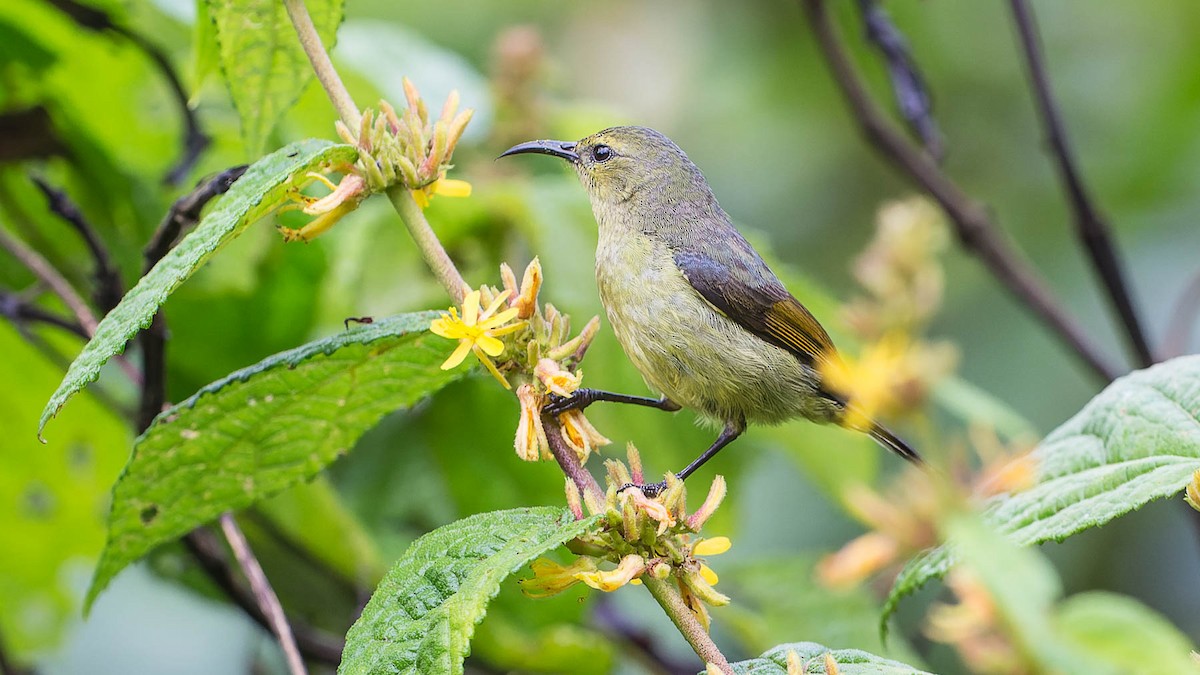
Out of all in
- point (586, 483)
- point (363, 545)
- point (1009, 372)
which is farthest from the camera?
point (1009, 372)

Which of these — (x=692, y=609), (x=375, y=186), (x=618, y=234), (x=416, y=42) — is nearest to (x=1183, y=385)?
(x=692, y=609)

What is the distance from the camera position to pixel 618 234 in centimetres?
358

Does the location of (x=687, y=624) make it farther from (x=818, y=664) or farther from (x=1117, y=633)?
(x=1117, y=633)

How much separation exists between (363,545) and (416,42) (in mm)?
1747

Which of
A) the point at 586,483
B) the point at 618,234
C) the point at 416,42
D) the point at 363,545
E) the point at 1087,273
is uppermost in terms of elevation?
the point at 1087,273

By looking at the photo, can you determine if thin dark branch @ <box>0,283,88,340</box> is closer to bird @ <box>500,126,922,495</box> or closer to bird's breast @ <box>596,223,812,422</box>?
bird @ <box>500,126,922,495</box>

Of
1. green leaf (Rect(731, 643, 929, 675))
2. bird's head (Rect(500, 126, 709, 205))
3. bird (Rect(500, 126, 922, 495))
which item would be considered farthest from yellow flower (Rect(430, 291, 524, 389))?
bird's head (Rect(500, 126, 709, 205))

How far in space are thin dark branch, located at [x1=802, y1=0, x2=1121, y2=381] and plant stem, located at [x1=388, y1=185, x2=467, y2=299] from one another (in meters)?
2.05

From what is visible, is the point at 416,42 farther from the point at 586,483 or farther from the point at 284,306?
the point at 586,483

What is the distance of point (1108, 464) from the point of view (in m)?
2.01

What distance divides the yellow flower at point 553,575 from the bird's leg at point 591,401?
29cm

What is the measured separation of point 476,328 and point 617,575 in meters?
0.44

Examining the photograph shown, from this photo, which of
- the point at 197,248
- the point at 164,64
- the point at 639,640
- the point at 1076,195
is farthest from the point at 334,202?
the point at 1076,195

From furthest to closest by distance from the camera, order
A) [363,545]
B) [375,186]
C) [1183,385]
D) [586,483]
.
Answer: [363,545], [1183,385], [375,186], [586,483]
